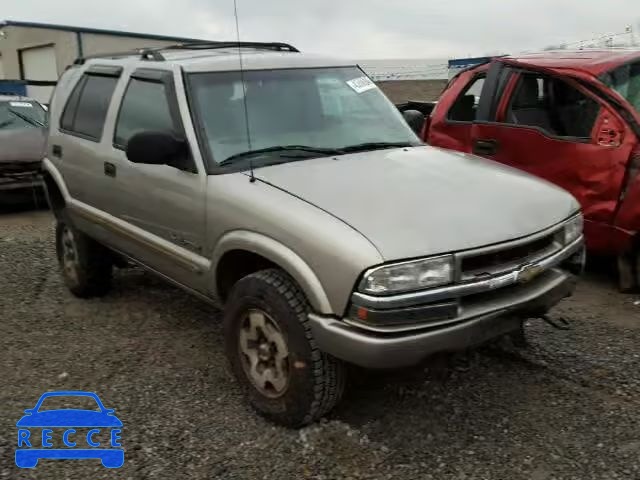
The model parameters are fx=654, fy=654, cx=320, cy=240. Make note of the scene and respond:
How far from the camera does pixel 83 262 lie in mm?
5137

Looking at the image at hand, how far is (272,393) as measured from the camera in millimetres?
3275

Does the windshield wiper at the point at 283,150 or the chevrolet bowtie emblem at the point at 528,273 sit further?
the windshield wiper at the point at 283,150

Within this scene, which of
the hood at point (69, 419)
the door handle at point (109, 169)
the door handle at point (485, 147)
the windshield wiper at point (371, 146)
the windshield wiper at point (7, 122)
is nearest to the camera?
the hood at point (69, 419)

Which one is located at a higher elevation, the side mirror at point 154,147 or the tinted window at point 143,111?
the tinted window at point 143,111

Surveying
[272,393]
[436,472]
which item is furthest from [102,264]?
[436,472]

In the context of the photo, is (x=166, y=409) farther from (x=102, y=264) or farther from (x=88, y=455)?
(x=102, y=264)

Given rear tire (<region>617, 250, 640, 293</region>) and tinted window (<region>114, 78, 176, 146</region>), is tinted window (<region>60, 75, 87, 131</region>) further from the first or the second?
rear tire (<region>617, 250, 640, 293</region>)

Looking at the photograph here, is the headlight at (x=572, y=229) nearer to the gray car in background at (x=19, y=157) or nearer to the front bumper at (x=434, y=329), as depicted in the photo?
the front bumper at (x=434, y=329)

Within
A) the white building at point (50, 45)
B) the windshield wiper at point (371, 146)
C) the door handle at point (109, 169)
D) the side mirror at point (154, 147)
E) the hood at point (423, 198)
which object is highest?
the white building at point (50, 45)

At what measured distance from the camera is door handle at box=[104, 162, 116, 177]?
4320 mm

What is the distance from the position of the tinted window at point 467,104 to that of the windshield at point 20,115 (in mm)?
6621

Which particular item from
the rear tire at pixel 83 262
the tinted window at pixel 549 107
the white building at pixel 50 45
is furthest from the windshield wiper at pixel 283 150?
the white building at pixel 50 45

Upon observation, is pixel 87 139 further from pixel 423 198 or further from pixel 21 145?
pixel 21 145

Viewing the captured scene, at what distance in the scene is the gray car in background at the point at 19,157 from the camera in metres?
9.02
